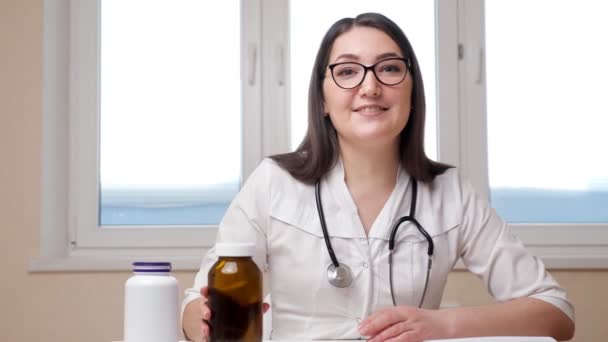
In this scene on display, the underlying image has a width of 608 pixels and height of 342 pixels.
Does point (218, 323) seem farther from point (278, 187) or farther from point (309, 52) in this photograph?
point (309, 52)

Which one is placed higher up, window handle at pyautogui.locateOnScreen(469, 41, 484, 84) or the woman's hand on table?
window handle at pyautogui.locateOnScreen(469, 41, 484, 84)

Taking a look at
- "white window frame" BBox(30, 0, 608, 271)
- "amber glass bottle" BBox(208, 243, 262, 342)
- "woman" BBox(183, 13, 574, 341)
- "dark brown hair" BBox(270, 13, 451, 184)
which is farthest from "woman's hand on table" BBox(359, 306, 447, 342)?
"white window frame" BBox(30, 0, 608, 271)

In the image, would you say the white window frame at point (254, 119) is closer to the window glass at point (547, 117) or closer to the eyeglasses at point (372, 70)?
the window glass at point (547, 117)

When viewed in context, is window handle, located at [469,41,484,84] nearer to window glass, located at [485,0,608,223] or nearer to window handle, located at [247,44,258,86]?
window glass, located at [485,0,608,223]

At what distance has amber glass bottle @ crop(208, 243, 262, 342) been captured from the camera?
35.9 inches

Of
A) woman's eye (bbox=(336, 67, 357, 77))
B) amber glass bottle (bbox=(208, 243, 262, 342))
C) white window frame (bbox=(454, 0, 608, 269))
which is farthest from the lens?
white window frame (bbox=(454, 0, 608, 269))

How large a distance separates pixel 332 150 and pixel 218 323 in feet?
2.54

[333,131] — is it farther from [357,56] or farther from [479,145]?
[479,145]

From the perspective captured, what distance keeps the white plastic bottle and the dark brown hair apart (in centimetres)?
67

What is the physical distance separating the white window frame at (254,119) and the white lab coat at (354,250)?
89 centimetres

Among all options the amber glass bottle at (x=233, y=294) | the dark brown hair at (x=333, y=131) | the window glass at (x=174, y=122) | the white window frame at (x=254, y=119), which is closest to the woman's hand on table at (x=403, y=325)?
the amber glass bottle at (x=233, y=294)

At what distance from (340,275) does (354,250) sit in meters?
0.07

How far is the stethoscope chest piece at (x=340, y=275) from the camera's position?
1.41 metres

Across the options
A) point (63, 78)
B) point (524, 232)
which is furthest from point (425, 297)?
point (63, 78)
